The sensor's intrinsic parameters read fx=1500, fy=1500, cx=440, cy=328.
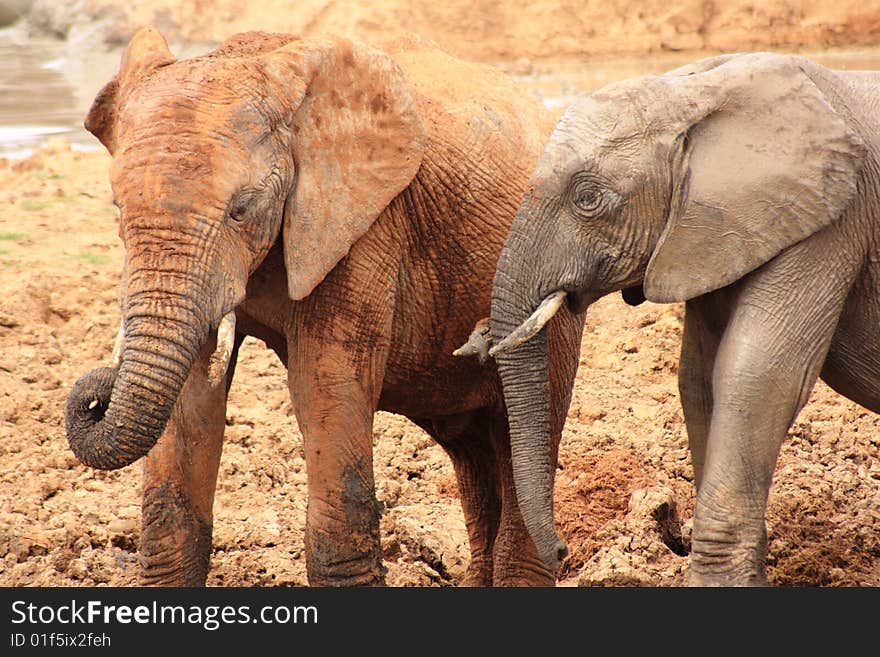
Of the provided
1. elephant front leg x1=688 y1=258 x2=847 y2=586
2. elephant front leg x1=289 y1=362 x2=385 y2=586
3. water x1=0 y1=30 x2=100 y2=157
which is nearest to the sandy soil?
water x1=0 y1=30 x2=100 y2=157

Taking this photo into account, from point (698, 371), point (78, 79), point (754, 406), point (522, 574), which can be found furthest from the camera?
point (78, 79)

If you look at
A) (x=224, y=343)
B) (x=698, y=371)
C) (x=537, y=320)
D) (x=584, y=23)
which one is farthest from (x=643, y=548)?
(x=584, y=23)

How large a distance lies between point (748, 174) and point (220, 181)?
161 centimetres

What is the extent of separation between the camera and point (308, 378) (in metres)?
5.10

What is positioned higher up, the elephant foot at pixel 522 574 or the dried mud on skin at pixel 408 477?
the dried mud on skin at pixel 408 477

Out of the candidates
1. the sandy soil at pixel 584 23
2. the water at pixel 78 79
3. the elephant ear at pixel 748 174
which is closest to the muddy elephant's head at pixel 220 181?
the elephant ear at pixel 748 174

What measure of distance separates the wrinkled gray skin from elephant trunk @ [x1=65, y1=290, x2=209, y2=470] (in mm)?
1002

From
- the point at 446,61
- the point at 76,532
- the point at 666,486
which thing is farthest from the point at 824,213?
the point at 76,532

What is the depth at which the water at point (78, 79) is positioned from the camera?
45.4 feet

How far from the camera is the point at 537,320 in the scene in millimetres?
4746

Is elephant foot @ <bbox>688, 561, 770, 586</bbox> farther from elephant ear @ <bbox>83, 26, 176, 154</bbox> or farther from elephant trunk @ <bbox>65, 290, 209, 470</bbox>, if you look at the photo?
elephant ear @ <bbox>83, 26, 176, 154</bbox>

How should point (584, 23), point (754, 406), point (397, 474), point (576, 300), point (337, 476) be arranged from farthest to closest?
1. point (584, 23)
2. point (397, 474)
3. point (337, 476)
4. point (576, 300)
5. point (754, 406)

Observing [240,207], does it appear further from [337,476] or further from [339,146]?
[337,476]

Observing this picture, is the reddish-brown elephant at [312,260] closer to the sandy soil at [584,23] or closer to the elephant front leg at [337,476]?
the elephant front leg at [337,476]
